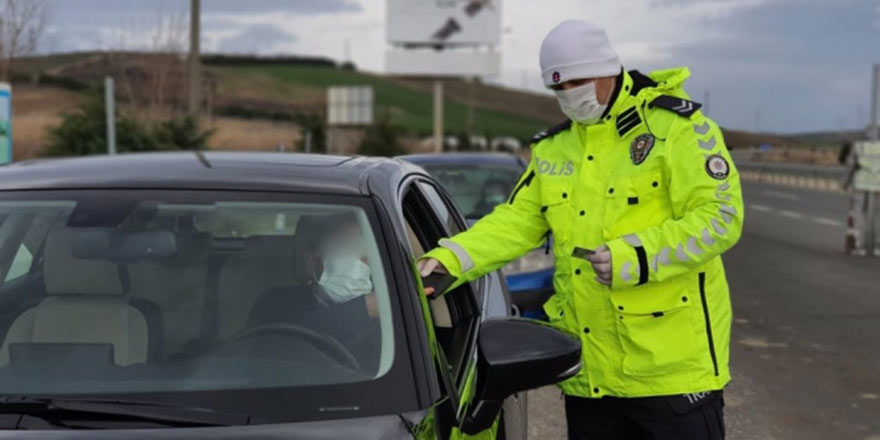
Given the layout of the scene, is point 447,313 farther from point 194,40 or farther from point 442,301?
point 194,40

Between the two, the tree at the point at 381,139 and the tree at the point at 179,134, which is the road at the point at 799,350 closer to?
the tree at the point at 179,134

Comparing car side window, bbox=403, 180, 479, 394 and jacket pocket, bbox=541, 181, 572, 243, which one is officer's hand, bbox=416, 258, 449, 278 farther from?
jacket pocket, bbox=541, 181, 572, 243

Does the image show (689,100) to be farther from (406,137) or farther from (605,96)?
(406,137)

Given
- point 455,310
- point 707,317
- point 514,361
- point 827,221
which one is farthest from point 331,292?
point 827,221

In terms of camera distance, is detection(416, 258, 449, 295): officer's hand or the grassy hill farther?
the grassy hill

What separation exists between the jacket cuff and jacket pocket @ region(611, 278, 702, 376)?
0.16m

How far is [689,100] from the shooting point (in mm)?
2939

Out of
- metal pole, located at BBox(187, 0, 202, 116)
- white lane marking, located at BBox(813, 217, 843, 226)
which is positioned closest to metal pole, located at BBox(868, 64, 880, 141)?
white lane marking, located at BBox(813, 217, 843, 226)

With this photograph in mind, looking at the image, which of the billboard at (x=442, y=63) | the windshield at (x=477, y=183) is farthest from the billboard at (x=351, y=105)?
the windshield at (x=477, y=183)

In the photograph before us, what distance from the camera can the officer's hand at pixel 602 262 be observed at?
2.72m

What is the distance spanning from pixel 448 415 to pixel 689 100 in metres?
1.20

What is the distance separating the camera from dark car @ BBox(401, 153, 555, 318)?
25.4ft

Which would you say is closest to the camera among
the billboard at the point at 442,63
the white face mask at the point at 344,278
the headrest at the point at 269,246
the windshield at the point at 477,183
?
A: the white face mask at the point at 344,278

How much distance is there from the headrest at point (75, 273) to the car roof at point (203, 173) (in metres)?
0.15
